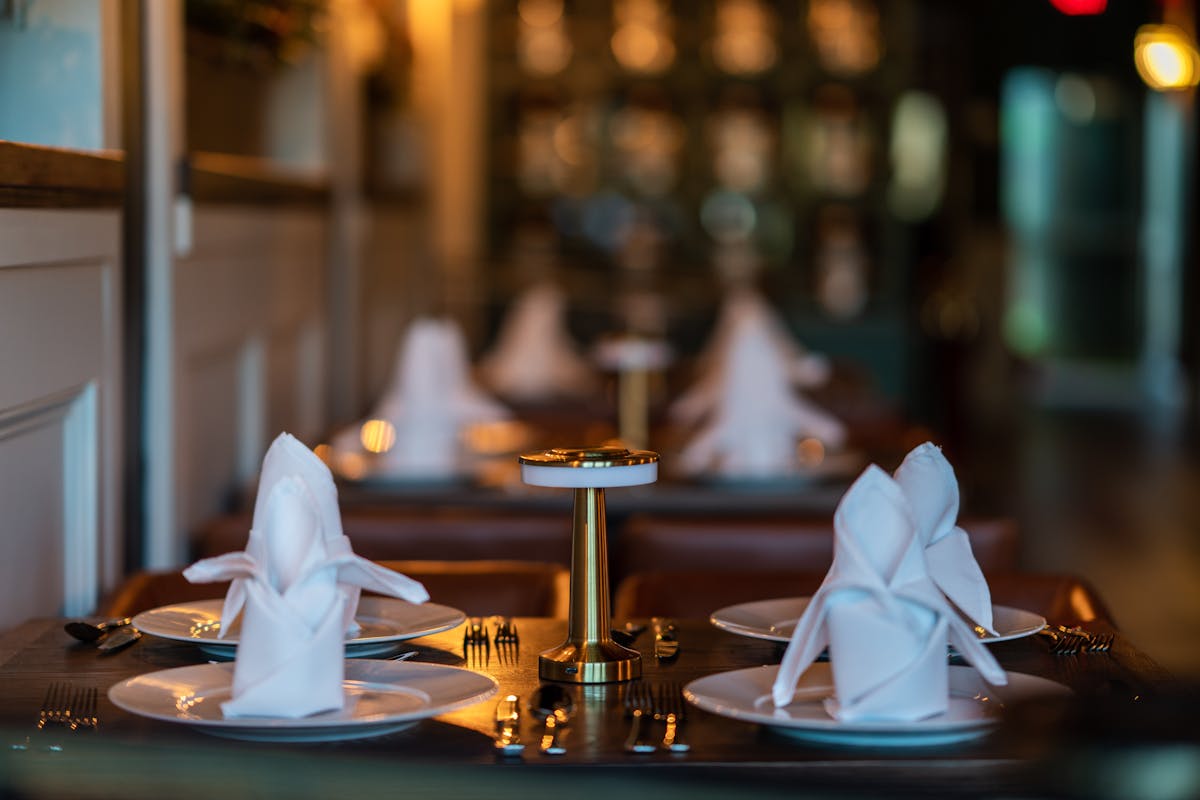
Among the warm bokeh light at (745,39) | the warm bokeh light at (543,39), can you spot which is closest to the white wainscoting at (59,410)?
the warm bokeh light at (543,39)

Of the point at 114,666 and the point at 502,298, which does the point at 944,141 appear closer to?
the point at 502,298

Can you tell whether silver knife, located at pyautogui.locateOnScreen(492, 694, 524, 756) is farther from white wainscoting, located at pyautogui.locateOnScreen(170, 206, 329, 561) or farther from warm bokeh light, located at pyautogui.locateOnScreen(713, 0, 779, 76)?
warm bokeh light, located at pyautogui.locateOnScreen(713, 0, 779, 76)

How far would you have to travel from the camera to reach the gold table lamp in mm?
1524

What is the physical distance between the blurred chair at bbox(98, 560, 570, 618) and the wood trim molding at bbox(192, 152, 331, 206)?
77cm

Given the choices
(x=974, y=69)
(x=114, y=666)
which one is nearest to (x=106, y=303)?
(x=114, y=666)

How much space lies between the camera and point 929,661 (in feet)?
4.50

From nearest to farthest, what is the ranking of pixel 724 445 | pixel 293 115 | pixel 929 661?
1. pixel 929 661
2. pixel 724 445
3. pixel 293 115

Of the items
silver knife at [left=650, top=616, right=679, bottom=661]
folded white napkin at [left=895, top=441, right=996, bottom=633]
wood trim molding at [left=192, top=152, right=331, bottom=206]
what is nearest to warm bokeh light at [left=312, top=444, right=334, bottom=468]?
wood trim molding at [left=192, top=152, right=331, bottom=206]

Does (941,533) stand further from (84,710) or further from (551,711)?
(84,710)

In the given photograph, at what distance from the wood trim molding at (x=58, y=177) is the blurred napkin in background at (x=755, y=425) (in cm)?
127

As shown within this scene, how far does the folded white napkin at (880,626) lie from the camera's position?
1368 mm

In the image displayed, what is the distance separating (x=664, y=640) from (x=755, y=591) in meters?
0.47

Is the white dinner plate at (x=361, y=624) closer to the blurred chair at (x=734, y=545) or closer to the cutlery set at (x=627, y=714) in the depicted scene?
the cutlery set at (x=627, y=714)

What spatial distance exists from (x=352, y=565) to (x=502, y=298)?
571 cm
